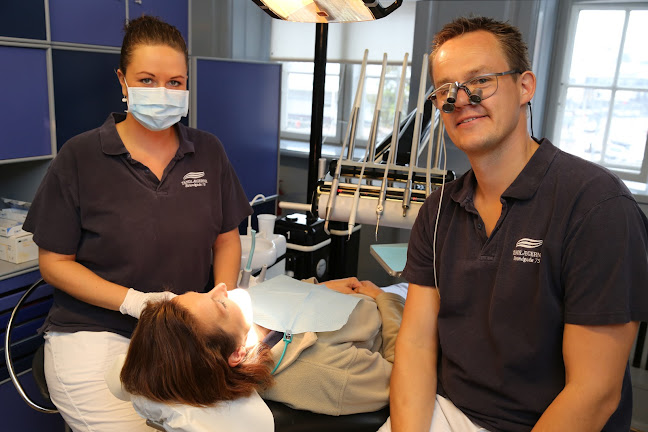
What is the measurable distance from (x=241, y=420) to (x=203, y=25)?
3.53 meters

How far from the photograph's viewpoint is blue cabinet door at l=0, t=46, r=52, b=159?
2.11m

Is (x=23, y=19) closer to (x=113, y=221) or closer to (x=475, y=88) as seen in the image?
(x=113, y=221)

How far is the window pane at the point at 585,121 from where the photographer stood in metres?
3.37

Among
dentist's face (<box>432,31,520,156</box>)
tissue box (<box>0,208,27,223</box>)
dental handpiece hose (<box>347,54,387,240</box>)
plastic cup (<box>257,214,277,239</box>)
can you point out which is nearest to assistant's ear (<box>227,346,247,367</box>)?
dental handpiece hose (<box>347,54,387,240</box>)

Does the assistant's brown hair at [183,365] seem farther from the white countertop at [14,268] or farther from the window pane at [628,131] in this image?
the window pane at [628,131]

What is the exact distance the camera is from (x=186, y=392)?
46.8 inches

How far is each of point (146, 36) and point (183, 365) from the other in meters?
0.95

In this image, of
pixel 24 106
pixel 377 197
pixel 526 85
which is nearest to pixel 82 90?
pixel 24 106

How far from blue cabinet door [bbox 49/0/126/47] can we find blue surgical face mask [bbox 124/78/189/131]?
99cm

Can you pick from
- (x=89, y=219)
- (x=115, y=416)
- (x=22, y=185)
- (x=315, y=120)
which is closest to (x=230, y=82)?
(x=315, y=120)

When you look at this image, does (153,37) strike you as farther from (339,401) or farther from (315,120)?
(339,401)

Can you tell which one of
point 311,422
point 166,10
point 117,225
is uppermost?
point 166,10

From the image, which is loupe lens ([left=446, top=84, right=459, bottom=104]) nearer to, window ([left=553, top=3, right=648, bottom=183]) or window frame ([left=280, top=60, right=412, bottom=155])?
window ([left=553, top=3, right=648, bottom=183])

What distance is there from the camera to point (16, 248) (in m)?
2.09
